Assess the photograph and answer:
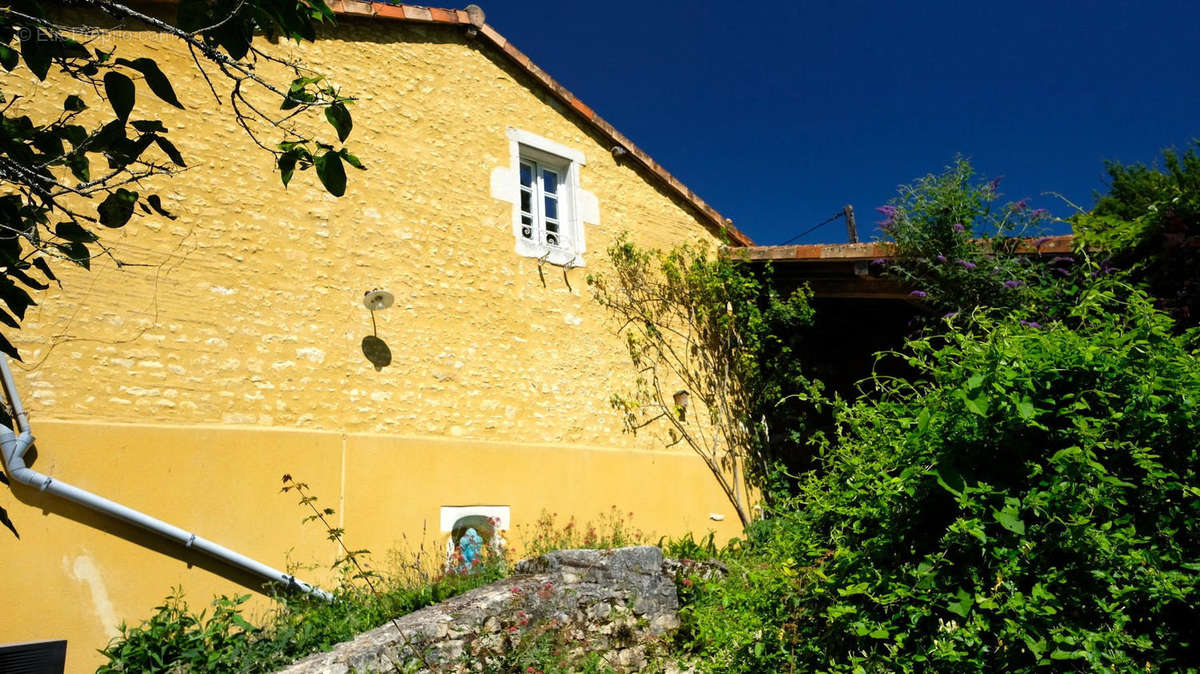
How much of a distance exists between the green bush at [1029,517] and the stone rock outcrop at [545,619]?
2.33 m

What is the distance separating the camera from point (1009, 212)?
7.27 meters

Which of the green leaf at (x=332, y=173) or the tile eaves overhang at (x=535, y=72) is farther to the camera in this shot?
the tile eaves overhang at (x=535, y=72)

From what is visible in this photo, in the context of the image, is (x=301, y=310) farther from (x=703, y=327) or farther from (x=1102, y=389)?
(x=1102, y=389)

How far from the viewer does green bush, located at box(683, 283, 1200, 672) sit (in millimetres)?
2291

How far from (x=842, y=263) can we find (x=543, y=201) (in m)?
3.24

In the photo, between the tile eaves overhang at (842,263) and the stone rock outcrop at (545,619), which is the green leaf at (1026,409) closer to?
the stone rock outcrop at (545,619)

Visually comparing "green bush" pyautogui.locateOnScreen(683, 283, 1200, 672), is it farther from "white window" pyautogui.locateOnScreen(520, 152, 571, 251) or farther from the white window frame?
"white window" pyautogui.locateOnScreen(520, 152, 571, 251)

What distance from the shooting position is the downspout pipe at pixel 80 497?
15.3ft

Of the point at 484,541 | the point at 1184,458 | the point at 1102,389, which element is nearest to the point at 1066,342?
the point at 1102,389

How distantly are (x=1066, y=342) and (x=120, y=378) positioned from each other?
5.40 metres

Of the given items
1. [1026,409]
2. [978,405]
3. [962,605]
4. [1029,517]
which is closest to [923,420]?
[978,405]

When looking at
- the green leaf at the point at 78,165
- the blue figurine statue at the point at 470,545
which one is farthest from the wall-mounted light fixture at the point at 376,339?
the green leaf at the point at 78,165

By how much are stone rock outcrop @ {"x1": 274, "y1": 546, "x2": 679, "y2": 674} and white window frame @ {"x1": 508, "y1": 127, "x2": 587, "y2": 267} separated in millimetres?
3158

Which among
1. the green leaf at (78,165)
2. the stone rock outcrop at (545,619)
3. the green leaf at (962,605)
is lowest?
the stone rock outcrop at (545,619)
